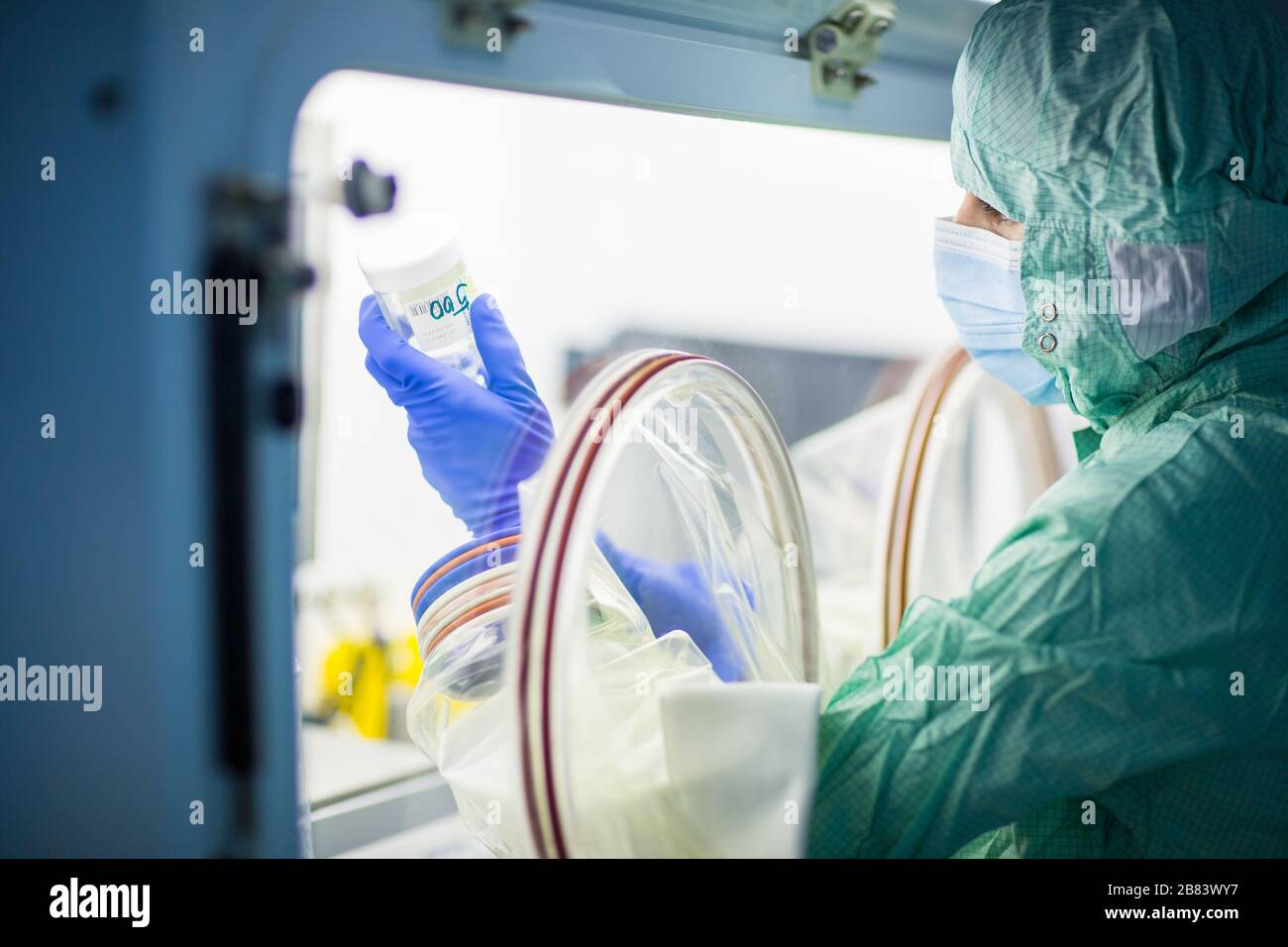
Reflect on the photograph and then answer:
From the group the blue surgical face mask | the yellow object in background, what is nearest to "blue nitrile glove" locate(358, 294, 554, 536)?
the blue surgical face mask

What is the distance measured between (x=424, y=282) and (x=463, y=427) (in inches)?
5.6

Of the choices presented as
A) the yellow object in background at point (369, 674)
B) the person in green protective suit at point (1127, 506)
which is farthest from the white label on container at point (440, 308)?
the yellow object in background at point (369, 674)

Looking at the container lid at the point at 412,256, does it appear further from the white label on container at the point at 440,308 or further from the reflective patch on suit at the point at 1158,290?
the reflective patch on suit at the point at 1158,290

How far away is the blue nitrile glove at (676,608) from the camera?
104cm

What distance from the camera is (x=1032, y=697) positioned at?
0.77 metres

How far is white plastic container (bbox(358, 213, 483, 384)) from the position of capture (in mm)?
920

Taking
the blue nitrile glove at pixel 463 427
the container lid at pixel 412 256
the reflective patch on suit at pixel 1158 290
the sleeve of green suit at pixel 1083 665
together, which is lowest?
the sleeve of green suit at pixel 1083 665

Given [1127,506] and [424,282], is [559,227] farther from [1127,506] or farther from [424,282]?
[1127,506]

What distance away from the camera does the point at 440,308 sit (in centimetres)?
95

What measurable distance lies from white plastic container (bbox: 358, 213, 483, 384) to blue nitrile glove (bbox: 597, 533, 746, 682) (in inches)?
11.0

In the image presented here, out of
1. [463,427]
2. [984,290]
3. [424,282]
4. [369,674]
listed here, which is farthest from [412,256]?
[369,674]

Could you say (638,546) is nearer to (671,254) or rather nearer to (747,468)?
(747,468)

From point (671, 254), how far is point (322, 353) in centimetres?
63

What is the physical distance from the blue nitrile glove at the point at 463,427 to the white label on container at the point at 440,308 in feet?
0.06
